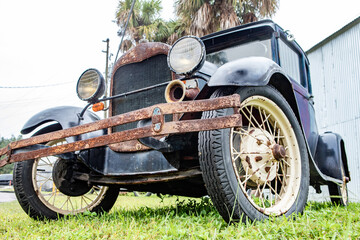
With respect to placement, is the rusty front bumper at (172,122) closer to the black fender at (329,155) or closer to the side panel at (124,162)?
the side panel at (124,162)

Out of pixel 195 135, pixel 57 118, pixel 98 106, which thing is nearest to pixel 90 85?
pixel 98 106

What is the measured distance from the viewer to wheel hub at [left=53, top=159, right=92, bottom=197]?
267 cm

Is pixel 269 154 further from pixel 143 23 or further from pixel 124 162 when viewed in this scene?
pixel 143 23

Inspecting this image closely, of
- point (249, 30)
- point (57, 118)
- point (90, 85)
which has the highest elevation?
point (249, 30)

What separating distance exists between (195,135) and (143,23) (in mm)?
12117

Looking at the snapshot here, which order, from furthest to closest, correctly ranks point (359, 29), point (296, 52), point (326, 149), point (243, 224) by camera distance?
point (359, 29)
point (296, 52)
point (326, 149)
point (243, 224)

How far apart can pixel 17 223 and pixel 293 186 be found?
2.18m

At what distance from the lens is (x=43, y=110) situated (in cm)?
279

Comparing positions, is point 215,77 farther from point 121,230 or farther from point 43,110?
point 43,110

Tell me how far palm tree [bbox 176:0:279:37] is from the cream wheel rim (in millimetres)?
7583

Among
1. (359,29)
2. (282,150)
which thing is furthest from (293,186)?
(359,29)

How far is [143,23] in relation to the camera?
13391 millimetres

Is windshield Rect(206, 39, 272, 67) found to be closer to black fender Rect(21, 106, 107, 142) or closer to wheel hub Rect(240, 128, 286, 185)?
wheel hub Rect(240, 128, 286, 185)

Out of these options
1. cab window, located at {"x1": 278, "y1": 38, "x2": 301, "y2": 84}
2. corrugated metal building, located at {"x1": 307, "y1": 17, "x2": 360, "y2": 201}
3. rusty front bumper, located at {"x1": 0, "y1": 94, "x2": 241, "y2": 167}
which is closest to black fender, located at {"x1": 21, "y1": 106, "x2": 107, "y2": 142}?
rusty front bumper, located at {"x1": 0, "y1": 94, "x2": 241, "y2": 167}
